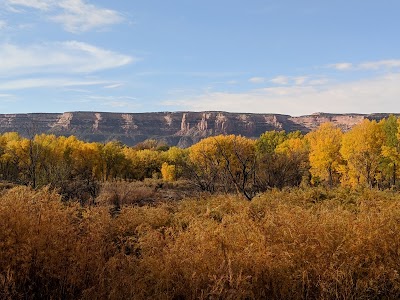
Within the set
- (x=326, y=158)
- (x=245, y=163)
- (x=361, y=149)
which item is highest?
(x=245, y=163)

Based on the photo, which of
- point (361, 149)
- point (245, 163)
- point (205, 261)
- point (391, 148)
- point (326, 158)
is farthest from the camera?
point (326, 158)

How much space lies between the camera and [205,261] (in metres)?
6.48

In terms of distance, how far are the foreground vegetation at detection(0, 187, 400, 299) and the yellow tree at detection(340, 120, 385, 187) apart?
29.9 meters

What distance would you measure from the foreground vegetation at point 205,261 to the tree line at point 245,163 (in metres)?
9.88

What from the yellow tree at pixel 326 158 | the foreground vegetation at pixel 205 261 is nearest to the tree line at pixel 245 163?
the yellow tree at pixel 326 158

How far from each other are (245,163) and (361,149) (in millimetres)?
22348

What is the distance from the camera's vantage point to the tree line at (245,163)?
24.0 m

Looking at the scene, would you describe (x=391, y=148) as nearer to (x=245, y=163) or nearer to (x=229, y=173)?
(x=245, y=163)

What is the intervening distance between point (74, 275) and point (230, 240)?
2.96 meters

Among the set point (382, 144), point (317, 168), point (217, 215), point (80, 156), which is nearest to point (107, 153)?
point (80, 156)

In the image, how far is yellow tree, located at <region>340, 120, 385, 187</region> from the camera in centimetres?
3547

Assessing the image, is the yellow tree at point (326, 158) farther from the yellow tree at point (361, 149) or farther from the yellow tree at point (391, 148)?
the yellow tree at point (391, 148)

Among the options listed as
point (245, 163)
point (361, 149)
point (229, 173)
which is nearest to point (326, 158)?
point (361, 149)

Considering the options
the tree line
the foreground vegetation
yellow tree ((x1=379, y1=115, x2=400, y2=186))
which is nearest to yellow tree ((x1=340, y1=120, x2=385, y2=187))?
the tree line
